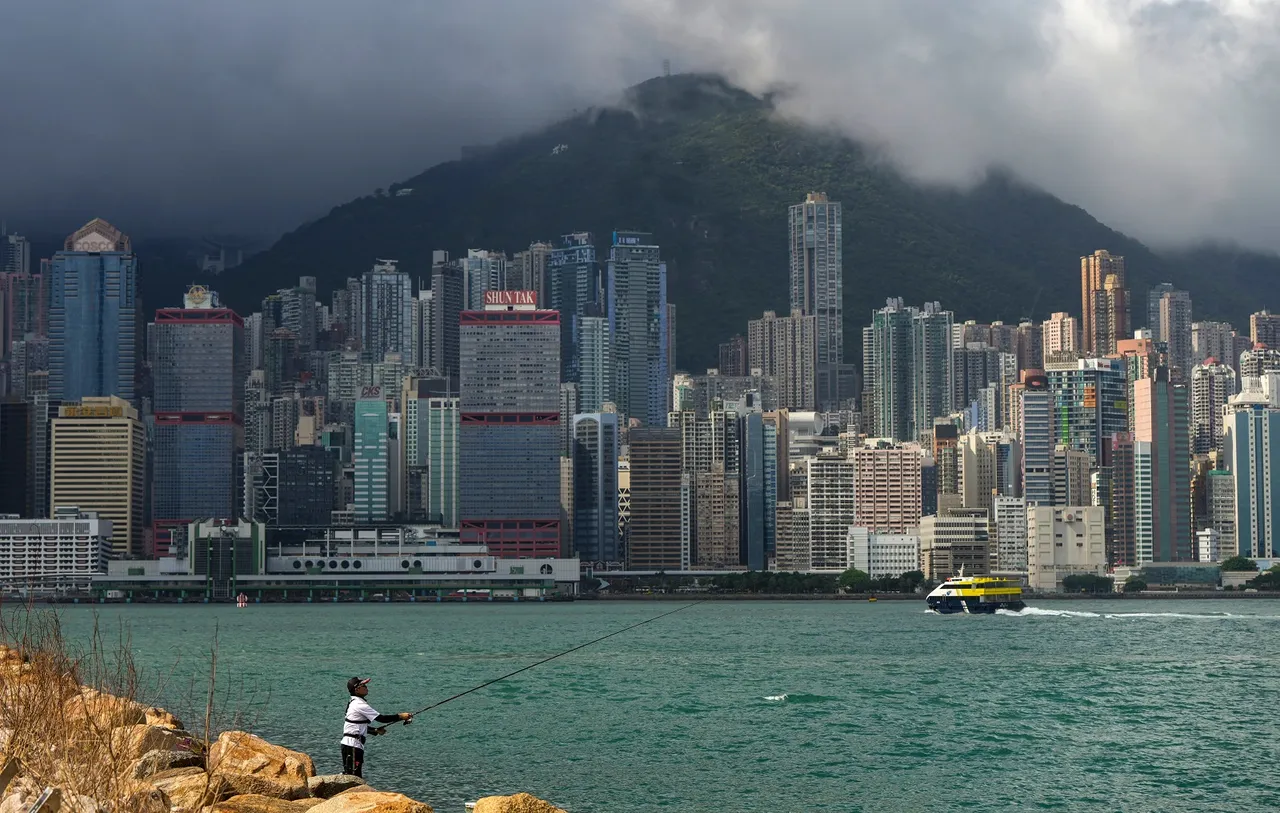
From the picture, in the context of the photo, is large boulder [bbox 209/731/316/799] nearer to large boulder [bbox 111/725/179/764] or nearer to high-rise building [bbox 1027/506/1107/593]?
large boulder [bbox 111/725/179/764]

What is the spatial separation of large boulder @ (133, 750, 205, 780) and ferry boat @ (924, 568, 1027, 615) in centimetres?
9262

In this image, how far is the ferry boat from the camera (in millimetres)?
109812

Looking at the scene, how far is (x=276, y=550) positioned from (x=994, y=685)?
137 metres

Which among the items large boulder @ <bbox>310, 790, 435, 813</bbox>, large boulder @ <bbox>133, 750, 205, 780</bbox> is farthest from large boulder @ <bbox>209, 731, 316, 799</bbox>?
large boulder @ <bbox>310, 790, 435, 813</bbox>

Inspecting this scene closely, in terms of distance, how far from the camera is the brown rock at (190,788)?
1656 cm

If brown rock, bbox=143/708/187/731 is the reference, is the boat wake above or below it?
below

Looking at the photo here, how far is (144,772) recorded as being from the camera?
59.3 ft

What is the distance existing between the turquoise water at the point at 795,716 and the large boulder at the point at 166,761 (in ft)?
14.5

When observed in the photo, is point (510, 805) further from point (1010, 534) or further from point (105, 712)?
point (1010, 534)

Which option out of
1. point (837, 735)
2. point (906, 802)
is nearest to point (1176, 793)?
point (906, 802)

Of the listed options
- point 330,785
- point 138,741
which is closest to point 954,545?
point 330,785

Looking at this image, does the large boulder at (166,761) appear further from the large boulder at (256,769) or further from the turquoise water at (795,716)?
the turquoise water at (795,716)

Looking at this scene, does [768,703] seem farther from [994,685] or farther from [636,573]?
[636,573]

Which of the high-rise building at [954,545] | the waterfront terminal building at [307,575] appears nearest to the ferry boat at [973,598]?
the high-rise building at [954,545]
